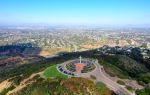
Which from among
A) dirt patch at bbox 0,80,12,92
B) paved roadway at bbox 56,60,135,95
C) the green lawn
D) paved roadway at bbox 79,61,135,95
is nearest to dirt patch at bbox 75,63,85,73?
paved roadway at bbox 56,60,135,95

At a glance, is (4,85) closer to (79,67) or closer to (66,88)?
(79,67)

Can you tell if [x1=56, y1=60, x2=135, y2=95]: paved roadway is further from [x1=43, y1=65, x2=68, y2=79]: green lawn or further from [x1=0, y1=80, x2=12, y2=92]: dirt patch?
[x1=0, y1=80, x2=12, y2=92]: dirt patch

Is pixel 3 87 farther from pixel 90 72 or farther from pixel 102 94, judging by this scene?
pixel 102 94

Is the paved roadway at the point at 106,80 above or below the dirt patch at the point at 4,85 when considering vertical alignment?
above

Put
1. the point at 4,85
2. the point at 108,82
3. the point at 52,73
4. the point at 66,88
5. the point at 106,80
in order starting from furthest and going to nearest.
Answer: the point at 4,85 < the point at 52,73 < the point at 106,80 < the point at 108,82 < the point at 66,88

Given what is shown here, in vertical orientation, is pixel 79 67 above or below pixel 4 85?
above

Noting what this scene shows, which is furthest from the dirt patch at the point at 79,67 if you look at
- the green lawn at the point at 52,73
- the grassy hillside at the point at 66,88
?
the grassy hillside at the point at 66,88

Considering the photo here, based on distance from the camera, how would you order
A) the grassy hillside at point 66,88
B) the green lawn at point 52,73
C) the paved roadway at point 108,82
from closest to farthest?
the grassy hillside at point 66,88 → the paved roadway at point 108,82 → the green lawn at point 52,73

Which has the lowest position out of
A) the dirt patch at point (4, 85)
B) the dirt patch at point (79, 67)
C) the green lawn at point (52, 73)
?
the dirt patch at point (4, 85)

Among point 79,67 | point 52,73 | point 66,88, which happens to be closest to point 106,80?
point 66,88

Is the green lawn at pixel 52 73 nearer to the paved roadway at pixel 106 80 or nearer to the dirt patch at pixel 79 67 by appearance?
the paved roadway at pixel 106 80

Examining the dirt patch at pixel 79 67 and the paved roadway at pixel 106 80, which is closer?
the paved roadway at pixel 106 80
